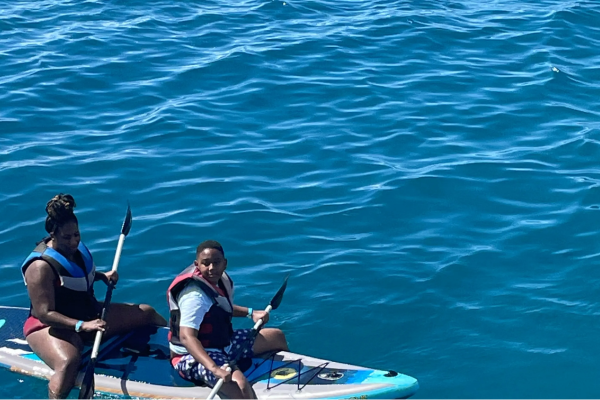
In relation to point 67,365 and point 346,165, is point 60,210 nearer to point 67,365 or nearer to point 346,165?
point 67,365

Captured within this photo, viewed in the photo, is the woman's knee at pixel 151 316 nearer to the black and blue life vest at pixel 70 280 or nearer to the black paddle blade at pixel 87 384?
the black and blue life vest at pixel 70 280

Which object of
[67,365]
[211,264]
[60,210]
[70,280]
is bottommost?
[67,365]

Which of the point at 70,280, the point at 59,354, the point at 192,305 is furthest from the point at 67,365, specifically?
the point at 192,305

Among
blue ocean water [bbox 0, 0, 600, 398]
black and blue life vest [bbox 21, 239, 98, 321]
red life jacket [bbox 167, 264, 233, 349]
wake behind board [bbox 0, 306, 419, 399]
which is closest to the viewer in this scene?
red life jacket [bbox 167, 264, 233, 349]

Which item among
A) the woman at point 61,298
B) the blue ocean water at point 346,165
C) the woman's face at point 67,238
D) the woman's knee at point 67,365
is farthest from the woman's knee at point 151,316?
the woman's face at point 67,238

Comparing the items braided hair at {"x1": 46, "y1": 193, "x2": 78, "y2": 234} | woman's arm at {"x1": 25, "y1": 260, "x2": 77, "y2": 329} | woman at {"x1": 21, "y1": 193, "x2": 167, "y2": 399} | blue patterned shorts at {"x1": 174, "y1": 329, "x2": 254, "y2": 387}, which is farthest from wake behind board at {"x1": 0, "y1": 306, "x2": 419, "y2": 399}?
braided hair at {"x1": 46, "y1": 193, "x2": 78, "y2": 234}

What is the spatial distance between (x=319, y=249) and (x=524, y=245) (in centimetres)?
242

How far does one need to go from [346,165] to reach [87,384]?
5675mm

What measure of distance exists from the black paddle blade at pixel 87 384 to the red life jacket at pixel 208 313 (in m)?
0.74

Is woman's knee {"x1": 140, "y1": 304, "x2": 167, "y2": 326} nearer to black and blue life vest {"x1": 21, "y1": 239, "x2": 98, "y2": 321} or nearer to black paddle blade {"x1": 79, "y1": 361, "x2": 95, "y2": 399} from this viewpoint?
black and blue life vest {"x1": 21, "y1": 239, "x2": 98, "y2": 321}

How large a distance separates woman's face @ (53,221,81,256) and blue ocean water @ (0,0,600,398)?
4.27 ft

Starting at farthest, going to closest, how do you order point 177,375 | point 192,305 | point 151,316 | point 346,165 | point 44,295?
point 346,165 → point 151,316 → point 177,375 → point 44,295 → point 192,305

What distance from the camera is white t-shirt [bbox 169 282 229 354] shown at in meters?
7.54

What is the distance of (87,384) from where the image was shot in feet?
25.0
